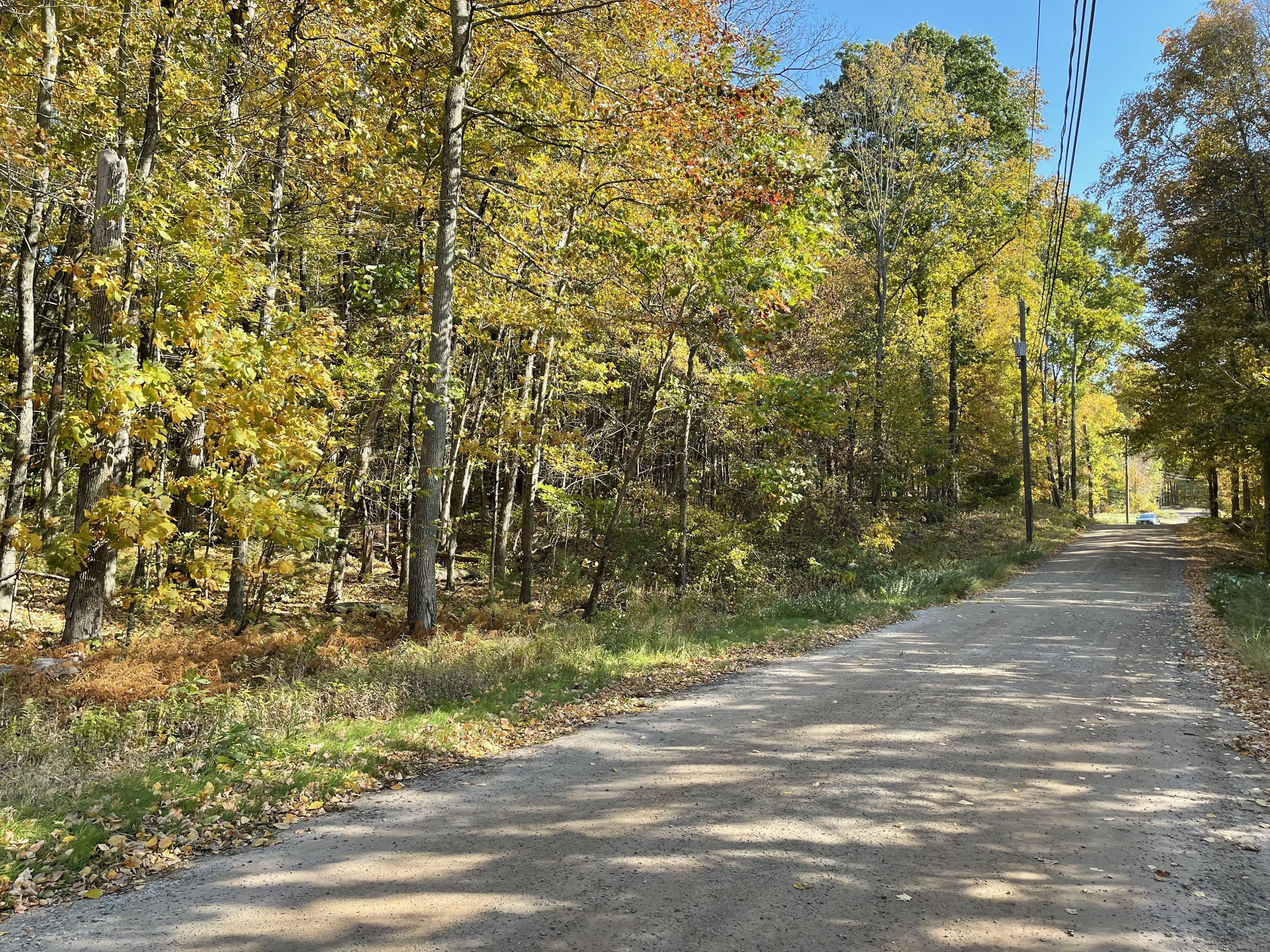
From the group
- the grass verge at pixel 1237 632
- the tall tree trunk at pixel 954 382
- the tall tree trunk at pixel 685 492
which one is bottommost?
the grass verge at pixel 1237 632

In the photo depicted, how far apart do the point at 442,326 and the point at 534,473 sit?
4.11 metres

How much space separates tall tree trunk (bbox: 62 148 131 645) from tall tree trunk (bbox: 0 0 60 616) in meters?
0.87

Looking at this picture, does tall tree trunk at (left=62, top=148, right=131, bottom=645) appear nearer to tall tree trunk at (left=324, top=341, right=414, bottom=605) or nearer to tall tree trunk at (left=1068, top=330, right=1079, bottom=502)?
tall tree trunk at (left=324, top=341, right=414, bottom=605)

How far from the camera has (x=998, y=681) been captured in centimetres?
860

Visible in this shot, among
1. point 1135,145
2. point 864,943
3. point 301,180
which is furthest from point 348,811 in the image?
point 1135,145

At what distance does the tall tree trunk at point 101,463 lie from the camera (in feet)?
26.1

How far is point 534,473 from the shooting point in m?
13.4

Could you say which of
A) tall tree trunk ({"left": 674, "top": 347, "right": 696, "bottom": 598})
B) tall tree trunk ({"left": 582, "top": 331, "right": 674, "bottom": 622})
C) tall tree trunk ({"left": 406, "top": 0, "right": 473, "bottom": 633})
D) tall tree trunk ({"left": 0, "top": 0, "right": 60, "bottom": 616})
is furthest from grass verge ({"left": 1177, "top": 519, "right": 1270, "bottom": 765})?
tall tree trunk ({"left": 0, "top": 0, "right": 60, "bottom": 616})

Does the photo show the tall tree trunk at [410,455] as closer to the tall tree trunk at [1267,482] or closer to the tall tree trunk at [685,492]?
the tall tree trunk at [685,492]

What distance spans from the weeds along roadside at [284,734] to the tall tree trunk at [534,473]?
254cm

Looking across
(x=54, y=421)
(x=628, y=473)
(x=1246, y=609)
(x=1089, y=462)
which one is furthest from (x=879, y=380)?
(x=1089, y=462)

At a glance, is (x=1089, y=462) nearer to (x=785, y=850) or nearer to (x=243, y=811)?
(x=785, y=850)

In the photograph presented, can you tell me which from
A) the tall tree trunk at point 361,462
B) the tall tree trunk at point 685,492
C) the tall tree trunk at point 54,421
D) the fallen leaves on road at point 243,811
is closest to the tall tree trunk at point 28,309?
the tall tree trunk at point 54,421

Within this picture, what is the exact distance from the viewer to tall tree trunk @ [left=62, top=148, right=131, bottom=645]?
26.1 ft
